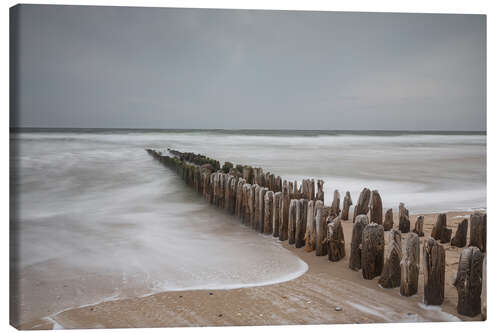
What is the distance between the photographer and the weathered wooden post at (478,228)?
155 inches

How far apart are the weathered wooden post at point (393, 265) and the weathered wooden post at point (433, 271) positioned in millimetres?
226

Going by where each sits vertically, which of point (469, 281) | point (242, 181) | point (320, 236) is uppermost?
point (242, 181)

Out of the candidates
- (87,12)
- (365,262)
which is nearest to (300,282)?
(365,262)

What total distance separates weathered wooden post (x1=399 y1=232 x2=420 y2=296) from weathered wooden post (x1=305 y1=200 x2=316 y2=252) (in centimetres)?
107

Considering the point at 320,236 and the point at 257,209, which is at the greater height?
the point at 257,209

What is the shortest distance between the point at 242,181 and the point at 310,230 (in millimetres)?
1564

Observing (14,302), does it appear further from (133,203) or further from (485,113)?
(485,113)

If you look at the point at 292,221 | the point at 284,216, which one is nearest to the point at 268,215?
the point at 284,216

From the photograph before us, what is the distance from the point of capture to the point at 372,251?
3.39m

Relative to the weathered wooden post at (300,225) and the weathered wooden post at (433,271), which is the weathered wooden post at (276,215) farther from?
the weathered wooden post at (433,271)

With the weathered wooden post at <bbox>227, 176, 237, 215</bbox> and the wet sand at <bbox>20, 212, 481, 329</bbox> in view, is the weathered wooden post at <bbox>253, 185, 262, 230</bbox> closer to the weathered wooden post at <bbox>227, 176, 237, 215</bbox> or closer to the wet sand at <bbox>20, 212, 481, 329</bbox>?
the weathered wooden post at <bbox>227, 176, 237, 215</bbox>

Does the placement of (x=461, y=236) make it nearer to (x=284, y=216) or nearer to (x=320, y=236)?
(x=320, y=236)

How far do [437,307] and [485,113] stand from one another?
2425 millimetres

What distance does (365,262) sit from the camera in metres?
3.42
